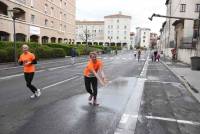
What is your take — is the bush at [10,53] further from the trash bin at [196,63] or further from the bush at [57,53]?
the trash bin at [196,63]

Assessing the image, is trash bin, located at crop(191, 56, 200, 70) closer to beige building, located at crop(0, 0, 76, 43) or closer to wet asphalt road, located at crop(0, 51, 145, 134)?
wet asphalt road, located at crop(0, 51, 145, 134)

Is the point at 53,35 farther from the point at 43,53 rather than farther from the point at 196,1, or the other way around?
the point at 196,1

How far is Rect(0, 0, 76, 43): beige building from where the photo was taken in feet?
115

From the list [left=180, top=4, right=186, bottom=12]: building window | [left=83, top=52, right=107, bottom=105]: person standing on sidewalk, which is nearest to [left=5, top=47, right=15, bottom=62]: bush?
[left=83, top=52, right=107, bottom=105]: person standing on sidewalk

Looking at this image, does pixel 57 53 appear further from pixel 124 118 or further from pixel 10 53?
pixel 124 118

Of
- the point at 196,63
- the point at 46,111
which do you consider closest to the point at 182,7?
the point at 196,63

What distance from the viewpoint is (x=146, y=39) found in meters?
176

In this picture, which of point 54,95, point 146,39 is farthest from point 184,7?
point 146,39

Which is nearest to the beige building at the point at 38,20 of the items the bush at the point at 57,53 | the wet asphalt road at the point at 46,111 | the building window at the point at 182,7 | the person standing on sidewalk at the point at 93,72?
the bush at the point at 57,53

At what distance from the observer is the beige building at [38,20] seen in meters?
35.2

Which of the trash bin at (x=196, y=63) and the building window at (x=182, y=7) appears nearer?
the trash bin at (x=196, y=63)

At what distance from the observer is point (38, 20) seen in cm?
4503

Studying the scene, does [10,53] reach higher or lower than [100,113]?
higher

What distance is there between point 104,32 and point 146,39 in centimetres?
4993
